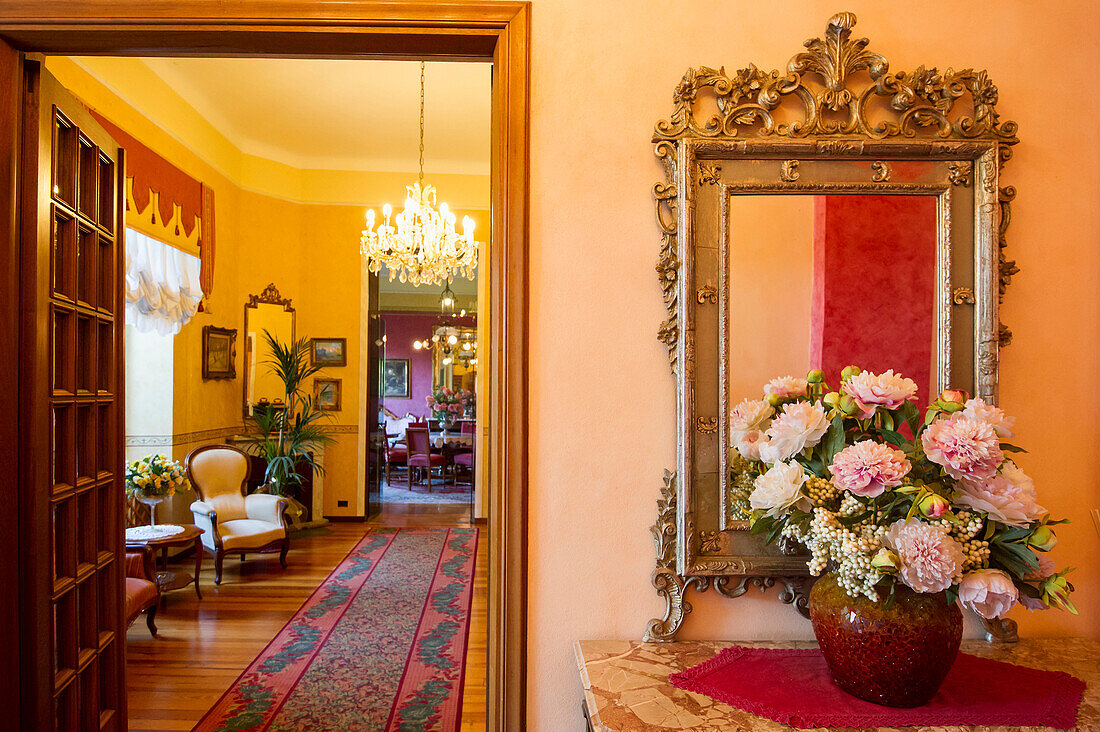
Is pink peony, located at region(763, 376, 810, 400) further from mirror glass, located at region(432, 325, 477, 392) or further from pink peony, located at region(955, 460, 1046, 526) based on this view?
mirror glass, located at region(432, 325, 477, 392)

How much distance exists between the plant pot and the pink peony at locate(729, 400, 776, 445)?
1.23 ft

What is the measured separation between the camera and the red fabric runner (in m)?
1.29

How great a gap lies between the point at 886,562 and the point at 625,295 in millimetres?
795

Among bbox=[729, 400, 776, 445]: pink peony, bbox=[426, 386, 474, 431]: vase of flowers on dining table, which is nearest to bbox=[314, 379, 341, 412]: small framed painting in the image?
bbox=[426, 386, 474, 431]: vase of flowers on dining table

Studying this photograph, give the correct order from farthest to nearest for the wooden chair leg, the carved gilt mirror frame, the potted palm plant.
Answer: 1. the potted palm plant
2. the wooden chair leg
3. the carved gilt mirror frame

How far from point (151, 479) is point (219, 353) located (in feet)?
7.11

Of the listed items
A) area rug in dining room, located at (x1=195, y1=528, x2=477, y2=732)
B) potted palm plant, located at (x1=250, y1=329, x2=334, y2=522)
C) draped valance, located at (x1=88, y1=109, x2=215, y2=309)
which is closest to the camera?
area rug in dining room, located at (x1=195, y1=528, x2=477, y2=732)

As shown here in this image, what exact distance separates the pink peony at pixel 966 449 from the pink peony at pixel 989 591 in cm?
18

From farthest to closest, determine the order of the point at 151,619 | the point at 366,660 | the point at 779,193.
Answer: the point at 151,619 → the point at 366,660 → the point at 779,193

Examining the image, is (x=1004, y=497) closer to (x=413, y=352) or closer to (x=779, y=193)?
(x=779, y=193)

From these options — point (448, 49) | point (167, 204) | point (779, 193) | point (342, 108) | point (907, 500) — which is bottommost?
point (907, 500)

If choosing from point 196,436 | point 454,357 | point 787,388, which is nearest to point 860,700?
point 787,388

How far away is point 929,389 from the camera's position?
1.66 metres

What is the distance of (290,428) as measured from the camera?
6680mm
